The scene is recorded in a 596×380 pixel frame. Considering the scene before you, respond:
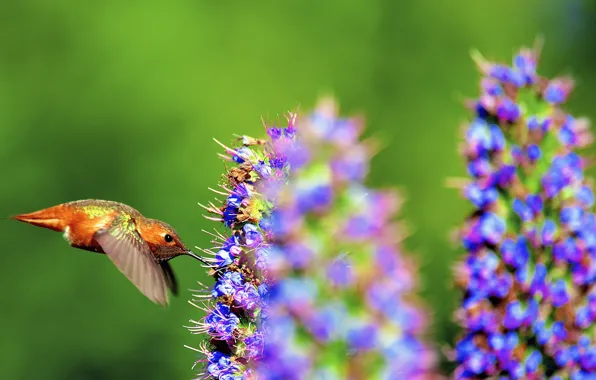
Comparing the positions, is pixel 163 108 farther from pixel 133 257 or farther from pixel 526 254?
pixel 526 254

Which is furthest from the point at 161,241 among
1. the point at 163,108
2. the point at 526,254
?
the point at 163,108

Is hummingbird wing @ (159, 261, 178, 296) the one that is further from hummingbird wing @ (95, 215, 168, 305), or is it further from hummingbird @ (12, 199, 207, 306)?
hummingbird wing @ (95, 215, 168, 305)

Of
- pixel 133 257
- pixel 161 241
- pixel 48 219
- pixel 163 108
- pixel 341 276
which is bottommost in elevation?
pixel 341 276

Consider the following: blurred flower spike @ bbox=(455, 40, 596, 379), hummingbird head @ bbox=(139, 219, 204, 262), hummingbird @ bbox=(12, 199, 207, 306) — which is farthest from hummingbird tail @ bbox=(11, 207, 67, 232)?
blurred flower spike @ bbox=(455, 40, 596, 379)

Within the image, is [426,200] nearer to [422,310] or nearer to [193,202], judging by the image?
[193,202]

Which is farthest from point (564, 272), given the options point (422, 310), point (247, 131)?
point (247, 131)

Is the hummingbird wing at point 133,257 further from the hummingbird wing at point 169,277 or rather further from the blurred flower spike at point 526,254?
the blurred flower spike at point 526,254
